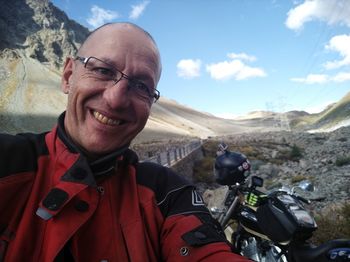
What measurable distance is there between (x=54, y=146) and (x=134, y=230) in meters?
0.66

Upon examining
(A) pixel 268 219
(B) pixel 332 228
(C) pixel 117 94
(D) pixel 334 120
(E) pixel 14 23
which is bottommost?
(B) pixel 332 228

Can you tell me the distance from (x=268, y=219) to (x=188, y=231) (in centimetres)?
147

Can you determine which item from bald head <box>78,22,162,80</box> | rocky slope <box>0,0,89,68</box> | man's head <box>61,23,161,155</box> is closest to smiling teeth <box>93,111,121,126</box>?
man's head <box>61,23,161,155</box>

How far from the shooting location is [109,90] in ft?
6.25

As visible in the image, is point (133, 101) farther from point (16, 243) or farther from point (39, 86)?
point (39, 86)

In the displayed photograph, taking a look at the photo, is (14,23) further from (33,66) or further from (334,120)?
(334,120)

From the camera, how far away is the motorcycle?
8.22 feet

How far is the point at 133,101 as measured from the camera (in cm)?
199

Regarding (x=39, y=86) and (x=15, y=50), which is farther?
(x=15, y=50)

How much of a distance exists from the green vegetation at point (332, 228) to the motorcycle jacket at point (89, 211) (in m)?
4.27

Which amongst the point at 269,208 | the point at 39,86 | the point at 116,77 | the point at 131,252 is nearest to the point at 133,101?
the point at 116,77

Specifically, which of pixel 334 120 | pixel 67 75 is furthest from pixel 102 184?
pixel 334 120

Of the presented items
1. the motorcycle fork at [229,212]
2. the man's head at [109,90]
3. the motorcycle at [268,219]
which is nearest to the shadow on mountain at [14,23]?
the motorcycle at [268,219]

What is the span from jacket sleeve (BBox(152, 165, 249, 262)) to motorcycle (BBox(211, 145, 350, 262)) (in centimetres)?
71
